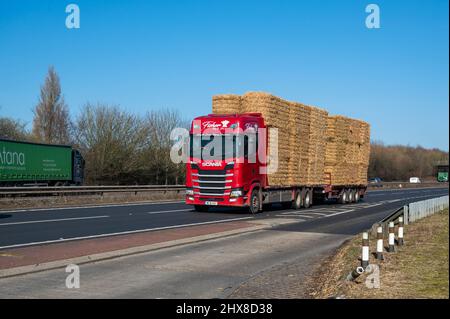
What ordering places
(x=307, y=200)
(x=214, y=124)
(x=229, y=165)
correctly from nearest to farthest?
Answer: (x=229, y=165) < (x=214, y=124) < (x=307, y=200)

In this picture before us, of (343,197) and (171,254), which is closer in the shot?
(171,254)

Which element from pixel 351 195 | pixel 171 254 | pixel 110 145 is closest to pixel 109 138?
pixel 110 145

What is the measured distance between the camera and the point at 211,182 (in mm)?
22875

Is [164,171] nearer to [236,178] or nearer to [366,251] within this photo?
[236,178]

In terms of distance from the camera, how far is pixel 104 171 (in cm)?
4766

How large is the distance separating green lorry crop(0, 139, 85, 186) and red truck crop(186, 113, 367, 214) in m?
14.6

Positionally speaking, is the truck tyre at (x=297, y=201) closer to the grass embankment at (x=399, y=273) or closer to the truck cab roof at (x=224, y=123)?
the truck cab roof at (x=224, y=123)

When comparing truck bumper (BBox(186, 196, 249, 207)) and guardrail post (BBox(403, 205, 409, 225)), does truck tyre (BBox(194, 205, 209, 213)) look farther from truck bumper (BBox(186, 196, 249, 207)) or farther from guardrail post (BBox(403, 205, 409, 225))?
guardrail post (BBox(403, 205, 409, 225))

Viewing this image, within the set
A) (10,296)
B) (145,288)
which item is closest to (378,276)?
(145,288)

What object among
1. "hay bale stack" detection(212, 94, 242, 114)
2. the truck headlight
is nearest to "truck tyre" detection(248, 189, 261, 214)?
the truck headlight

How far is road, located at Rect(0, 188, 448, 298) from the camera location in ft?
28.2

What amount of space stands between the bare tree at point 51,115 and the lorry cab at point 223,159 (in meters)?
34.0

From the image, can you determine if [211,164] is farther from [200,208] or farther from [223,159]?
[200,208]

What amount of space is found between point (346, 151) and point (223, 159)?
43.7 feet
